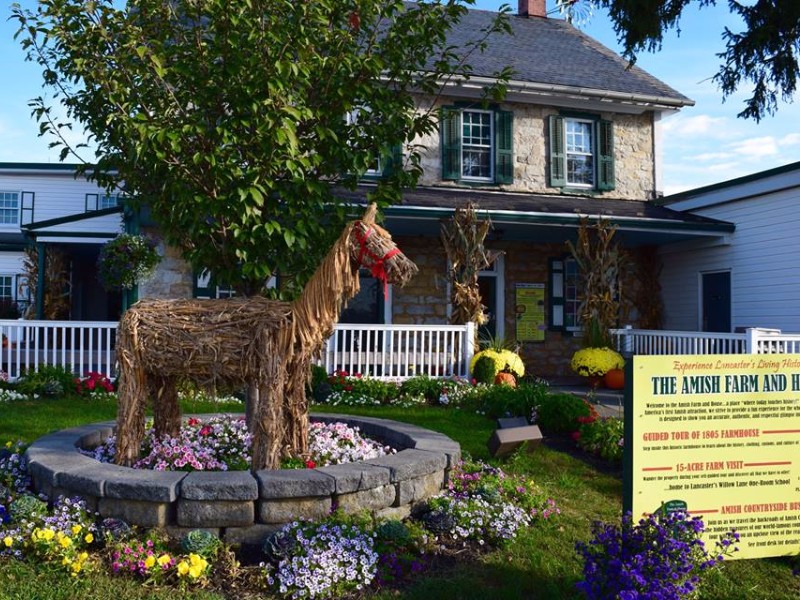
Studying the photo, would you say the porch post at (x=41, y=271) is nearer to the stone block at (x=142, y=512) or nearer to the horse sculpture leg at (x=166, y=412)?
the horse sculpture leg at (x=166, y=412)

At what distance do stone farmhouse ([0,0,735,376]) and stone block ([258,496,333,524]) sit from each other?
28.8ft

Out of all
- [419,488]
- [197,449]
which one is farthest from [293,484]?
[197,449]

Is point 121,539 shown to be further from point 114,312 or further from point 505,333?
point 114,312

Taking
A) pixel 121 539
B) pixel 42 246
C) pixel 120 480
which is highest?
pixel 42 246

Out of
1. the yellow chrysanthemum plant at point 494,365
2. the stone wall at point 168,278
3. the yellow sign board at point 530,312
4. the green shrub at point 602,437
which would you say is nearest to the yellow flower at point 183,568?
the green shrub at point 602,437

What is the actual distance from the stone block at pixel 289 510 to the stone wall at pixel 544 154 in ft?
34.3

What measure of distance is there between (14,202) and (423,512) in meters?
23.9

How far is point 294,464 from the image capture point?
198 inches

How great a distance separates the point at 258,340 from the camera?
4746 millimetres

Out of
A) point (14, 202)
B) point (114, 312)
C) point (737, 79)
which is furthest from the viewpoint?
point (14, 202)

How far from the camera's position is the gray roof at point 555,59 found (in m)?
15.2

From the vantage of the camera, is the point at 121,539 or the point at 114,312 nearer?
the point at 121,539

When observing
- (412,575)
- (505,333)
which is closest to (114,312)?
(505,333)

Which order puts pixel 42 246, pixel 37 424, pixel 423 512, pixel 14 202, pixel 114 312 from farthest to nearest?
1. pixel 14 202
2. pixel 114 312
3. pixel 42 246
4. pixel 37 424
5. pixel 423 512
